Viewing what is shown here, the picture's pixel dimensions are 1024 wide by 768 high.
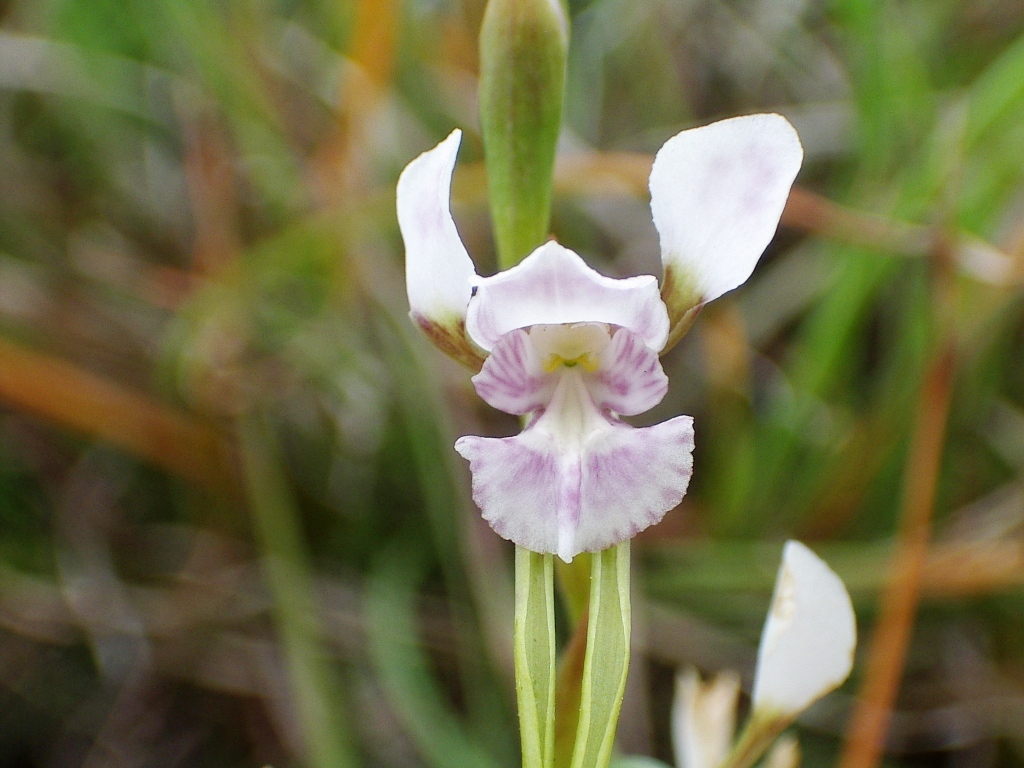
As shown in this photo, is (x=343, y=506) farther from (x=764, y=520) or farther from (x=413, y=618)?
(x=764, y=520)

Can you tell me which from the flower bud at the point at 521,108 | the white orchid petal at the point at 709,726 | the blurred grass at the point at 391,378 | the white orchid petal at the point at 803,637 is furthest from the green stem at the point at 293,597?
the flower bud at the point at 521,108

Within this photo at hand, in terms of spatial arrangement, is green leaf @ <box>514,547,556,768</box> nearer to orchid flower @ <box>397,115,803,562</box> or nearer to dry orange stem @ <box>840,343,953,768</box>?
orchid flower @ <box>397,115,803,562</box>

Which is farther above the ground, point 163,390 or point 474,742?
point 163,390

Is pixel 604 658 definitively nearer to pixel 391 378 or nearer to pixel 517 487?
pixel 517 487

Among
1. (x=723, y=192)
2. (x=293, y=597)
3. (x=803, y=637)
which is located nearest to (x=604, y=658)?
(x=803, y=637)

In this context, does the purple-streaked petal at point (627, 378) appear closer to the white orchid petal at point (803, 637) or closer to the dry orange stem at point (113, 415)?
the white orchid petal at point (803, 637)

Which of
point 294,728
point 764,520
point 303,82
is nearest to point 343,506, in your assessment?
point 294,728
